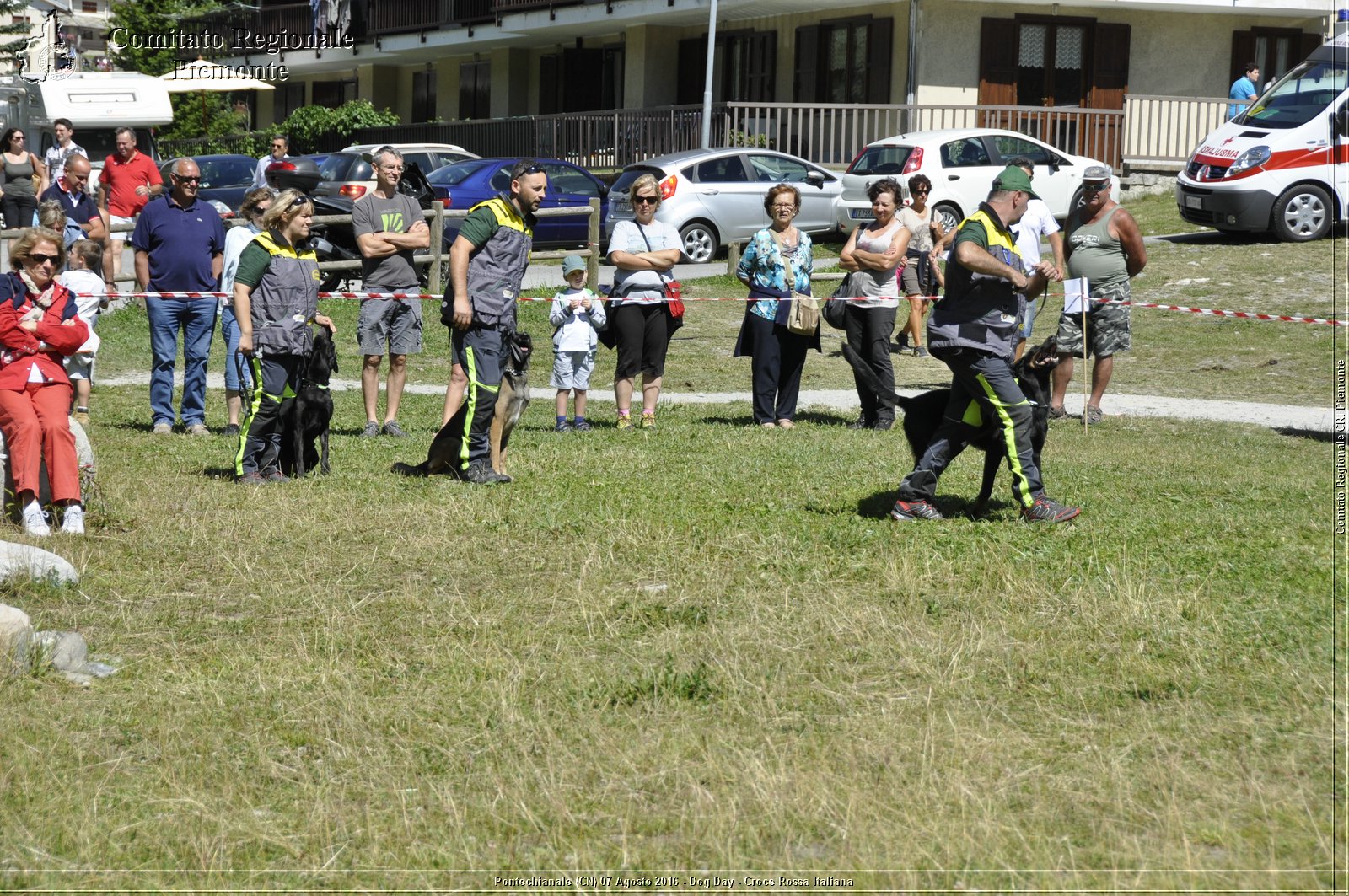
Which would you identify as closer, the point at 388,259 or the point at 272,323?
the point at 272,323

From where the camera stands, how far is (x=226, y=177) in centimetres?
2422

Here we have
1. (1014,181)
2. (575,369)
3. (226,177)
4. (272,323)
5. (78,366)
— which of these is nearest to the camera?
(1014,181)

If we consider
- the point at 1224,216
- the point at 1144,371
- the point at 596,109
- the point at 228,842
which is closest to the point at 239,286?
the point at 228,842

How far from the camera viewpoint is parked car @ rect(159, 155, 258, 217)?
2322cm

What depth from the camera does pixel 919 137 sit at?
23109mm

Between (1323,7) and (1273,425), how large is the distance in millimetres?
19647

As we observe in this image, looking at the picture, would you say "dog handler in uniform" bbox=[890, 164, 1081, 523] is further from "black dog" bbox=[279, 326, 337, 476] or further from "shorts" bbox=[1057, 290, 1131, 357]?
"shorts" bbox=[1057, 290, 1131, 357]

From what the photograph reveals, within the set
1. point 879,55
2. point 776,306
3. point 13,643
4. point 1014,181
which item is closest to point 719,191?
point 879,55

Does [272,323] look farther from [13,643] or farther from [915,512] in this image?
[915,512]

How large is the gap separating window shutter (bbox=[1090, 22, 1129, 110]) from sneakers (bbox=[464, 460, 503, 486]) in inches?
900

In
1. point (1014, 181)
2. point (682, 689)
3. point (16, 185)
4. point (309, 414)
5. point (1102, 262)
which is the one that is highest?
point (16, 185)

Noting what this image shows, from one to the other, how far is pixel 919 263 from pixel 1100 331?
194 inches

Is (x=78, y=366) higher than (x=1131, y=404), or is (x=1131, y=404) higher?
(x=78, y=366)

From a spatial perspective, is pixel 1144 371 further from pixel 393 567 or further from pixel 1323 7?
pixel 1323 7
